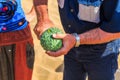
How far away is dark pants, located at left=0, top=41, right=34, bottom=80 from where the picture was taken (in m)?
2.73

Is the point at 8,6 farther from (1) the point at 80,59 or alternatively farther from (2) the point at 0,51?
(1) the point at 80,59

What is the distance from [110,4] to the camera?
2283 millimetres

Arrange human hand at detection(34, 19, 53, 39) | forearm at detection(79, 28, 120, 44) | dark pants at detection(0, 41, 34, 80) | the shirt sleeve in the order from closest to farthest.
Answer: the shirt sleeve, forearm at detection(79, 28, 120, 44), human hand at detection(34, 19, 53, 39), dark pants at detection(0, 41, 34, 80)

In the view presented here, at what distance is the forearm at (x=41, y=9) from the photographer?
2611mm

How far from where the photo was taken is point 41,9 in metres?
2.63

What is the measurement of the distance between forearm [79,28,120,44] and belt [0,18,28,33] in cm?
52

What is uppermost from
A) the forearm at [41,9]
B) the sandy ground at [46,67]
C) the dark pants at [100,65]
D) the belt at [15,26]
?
the forearm at [41,9]

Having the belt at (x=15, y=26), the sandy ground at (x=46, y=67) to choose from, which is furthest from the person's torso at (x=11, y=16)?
the sandy ground at (x=46, y=67)

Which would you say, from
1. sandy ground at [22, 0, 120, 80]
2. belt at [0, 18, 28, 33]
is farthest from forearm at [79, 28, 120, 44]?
sandy ground at [22, 0, 120, 80]

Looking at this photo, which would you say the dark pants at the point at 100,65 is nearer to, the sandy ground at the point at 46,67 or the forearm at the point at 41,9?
the forearm at the point at 41,9

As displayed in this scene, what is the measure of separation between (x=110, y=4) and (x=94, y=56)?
1.54 ft

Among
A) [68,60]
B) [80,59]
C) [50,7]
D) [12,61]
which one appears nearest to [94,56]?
[80,59]

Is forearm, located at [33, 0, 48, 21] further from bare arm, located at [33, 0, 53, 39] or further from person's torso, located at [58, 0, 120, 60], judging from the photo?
person's torso, located at [58, 0, 120, 60]

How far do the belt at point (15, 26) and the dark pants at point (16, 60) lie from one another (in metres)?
0.12
